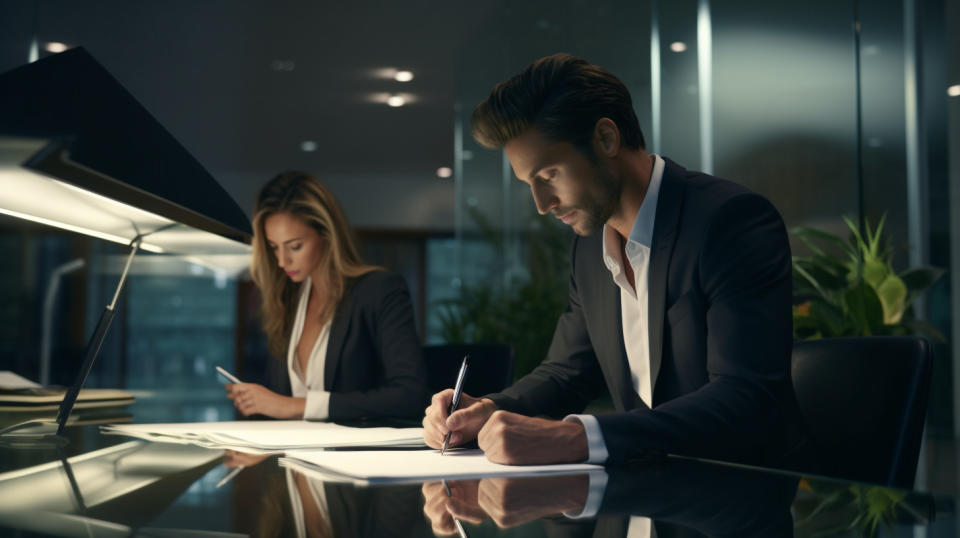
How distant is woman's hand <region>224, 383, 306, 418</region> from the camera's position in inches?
71.8

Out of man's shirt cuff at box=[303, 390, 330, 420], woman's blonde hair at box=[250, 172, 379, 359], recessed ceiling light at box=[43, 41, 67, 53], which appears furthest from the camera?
recessed ceiling light at box=[43, 41, 67, 53]

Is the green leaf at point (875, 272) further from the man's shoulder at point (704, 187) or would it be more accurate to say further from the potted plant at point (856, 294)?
the man's shoulder at point (704, 187)

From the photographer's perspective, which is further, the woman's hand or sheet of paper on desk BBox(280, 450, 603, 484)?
the woman's hand

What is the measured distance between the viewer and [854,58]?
13.5ft

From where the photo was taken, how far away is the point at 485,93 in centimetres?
607

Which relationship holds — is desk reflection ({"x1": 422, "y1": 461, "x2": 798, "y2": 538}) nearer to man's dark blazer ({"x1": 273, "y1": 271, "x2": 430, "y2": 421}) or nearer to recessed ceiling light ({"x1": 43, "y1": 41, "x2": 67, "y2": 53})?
man's dark blazer ({"x1": 273, "y1": 271, "x2": 430, "y2": 421})

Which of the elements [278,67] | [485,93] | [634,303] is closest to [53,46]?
[278,67]

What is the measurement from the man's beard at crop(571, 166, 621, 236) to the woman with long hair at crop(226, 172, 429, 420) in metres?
0.75

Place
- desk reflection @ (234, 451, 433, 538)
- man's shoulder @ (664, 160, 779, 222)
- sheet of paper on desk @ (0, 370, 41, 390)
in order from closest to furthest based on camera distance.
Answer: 1. desk reflection @ (234, 451, 433, 538)
2. man's shoulder @ (664, 160, 779, 222)
3. sheet of paper on desk @ (0, 370, 41, 390)

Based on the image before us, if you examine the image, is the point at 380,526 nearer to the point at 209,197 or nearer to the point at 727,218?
the point at 727,218

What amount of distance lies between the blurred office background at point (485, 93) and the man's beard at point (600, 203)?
1064 millimetres

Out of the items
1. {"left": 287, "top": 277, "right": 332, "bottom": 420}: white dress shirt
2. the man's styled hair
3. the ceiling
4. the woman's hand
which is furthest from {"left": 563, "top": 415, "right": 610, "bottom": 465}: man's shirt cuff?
the ceiling

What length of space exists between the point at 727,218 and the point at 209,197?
0.92 m

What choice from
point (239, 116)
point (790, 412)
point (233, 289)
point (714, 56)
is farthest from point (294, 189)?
point (233, 289)
